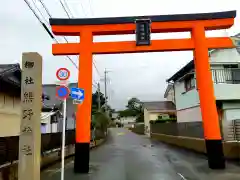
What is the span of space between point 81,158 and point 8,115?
4.62 metres

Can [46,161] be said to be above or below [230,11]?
below

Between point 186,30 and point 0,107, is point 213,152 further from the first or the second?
point 0,107

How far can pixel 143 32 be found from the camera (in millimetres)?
12797

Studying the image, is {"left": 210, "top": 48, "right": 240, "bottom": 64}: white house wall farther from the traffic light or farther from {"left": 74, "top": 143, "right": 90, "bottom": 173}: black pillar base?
{"left": 74, "top": 143, "right": 90, "bottom": 173}: black pillar base

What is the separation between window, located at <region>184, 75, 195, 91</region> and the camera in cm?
2358

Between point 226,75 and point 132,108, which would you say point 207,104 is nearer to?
point 226,75

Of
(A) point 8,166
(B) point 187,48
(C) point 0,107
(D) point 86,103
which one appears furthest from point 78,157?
(B) point 187,48

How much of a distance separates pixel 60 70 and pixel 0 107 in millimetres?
5369

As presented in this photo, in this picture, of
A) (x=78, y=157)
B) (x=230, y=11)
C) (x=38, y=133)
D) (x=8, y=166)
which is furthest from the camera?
(x=230, y=11)

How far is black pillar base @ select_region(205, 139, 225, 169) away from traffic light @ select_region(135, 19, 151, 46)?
5141 mm

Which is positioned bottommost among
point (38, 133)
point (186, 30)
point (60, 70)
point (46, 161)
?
point (46, 161)

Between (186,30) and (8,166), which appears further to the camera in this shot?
(186,30)

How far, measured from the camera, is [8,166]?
907 cm

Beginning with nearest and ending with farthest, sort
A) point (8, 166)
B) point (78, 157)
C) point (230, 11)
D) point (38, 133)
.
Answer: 1. point (38, 133)
2. point (8, 166)
3. point (78, 157)
4. point (230, 11)
